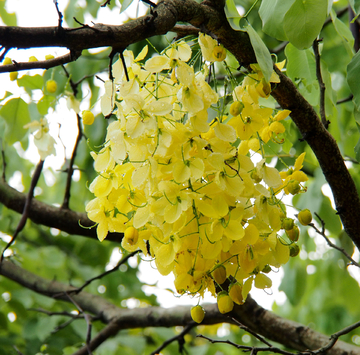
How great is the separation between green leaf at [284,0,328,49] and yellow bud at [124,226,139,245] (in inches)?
22.7

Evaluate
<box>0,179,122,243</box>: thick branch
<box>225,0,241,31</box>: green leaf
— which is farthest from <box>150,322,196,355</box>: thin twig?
<box>225,0,241,31</box>: green leaf

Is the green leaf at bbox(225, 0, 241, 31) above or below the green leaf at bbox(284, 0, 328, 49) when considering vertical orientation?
above

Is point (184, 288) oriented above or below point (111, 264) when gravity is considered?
below

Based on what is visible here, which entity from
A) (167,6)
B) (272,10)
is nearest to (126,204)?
(167,6)

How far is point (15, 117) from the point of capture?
71.9 inches

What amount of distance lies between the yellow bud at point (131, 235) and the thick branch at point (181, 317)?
75 cm

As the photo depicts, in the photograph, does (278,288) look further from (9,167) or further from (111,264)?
(9,167)

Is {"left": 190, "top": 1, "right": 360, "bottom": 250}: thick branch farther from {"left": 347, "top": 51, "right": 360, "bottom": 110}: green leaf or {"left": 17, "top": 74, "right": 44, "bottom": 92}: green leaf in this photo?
{"left": 17, "top": 74, "right": 44, "bottom": 92}: green leaf

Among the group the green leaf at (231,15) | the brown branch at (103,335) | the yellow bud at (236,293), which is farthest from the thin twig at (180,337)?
the green leaf at (231,15)

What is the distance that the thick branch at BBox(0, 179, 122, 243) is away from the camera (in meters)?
1.91

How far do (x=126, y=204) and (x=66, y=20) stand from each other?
1.91 metres

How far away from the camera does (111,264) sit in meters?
3.10

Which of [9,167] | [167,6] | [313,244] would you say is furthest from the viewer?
[313,244]

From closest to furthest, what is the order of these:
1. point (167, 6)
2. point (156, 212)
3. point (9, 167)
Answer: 1. point (156, 212)
2. point (167, 6)
3. point (9, 167)
